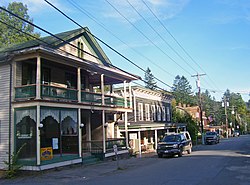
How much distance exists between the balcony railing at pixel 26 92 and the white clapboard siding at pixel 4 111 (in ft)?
3.03

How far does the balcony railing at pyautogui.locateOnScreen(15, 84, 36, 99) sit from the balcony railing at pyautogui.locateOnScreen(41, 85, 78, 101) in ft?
1.68

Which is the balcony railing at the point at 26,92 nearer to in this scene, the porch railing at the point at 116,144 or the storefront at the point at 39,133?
the storefront at the point at 39,133

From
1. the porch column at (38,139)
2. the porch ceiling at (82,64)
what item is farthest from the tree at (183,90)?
the porch column at (38,139)

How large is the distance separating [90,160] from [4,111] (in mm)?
6600

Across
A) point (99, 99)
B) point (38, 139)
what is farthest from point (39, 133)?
point (99, 99)

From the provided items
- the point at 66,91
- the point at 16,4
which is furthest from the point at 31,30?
the point at 66,91

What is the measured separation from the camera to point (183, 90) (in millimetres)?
125688

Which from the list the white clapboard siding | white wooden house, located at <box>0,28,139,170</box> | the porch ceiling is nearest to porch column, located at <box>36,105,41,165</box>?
white wooden house, located at <box>0,28,139,170</box>

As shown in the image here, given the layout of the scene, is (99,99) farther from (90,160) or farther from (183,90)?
(183,90)

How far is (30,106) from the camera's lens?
1659cm

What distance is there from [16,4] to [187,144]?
33911 millimetres

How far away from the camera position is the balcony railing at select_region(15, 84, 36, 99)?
16906 mm

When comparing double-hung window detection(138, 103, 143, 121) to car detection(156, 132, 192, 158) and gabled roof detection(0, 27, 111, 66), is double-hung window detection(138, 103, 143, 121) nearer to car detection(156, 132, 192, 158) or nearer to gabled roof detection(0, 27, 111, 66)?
gabled roof detection(0, 27, 111, 66)

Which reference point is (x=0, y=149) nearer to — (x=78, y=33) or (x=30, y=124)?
(x=30, y=124)
